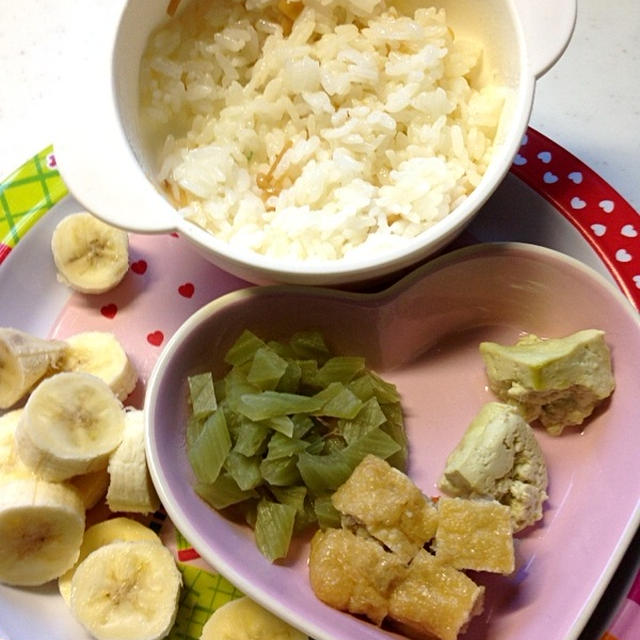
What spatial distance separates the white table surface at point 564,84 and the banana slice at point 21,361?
17.1 inches

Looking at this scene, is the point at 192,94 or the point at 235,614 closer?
the point at 235,614

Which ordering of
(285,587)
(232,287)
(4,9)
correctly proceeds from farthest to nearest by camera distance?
(4,9)
(232,287)
(285,587)

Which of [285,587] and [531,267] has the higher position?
[531,267]

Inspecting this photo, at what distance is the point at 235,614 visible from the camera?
1.15 metres

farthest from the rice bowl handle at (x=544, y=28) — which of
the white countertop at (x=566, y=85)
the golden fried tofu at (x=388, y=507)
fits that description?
the golden fried tofu at (x=388, y=507)

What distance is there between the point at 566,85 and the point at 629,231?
42 centimetres

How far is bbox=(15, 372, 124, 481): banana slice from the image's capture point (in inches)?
46.1

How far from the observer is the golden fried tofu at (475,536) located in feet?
3.55

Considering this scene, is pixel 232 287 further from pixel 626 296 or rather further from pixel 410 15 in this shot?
pixel 626 296

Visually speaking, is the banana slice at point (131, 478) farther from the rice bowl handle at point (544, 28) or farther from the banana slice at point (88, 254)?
the rice bowl handle at point (544, 28)

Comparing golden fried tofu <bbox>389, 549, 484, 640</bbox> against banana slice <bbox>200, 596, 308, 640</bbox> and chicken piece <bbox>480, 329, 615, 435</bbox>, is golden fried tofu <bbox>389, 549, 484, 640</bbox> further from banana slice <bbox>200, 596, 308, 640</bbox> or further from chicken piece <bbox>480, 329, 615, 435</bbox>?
chicken piece <bbox>480, 329, 615, 435</bbox>

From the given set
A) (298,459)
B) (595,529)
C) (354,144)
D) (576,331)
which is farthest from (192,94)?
(595,529)

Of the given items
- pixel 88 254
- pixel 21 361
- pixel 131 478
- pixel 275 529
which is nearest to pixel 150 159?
pixel 88 254

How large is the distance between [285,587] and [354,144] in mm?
668
